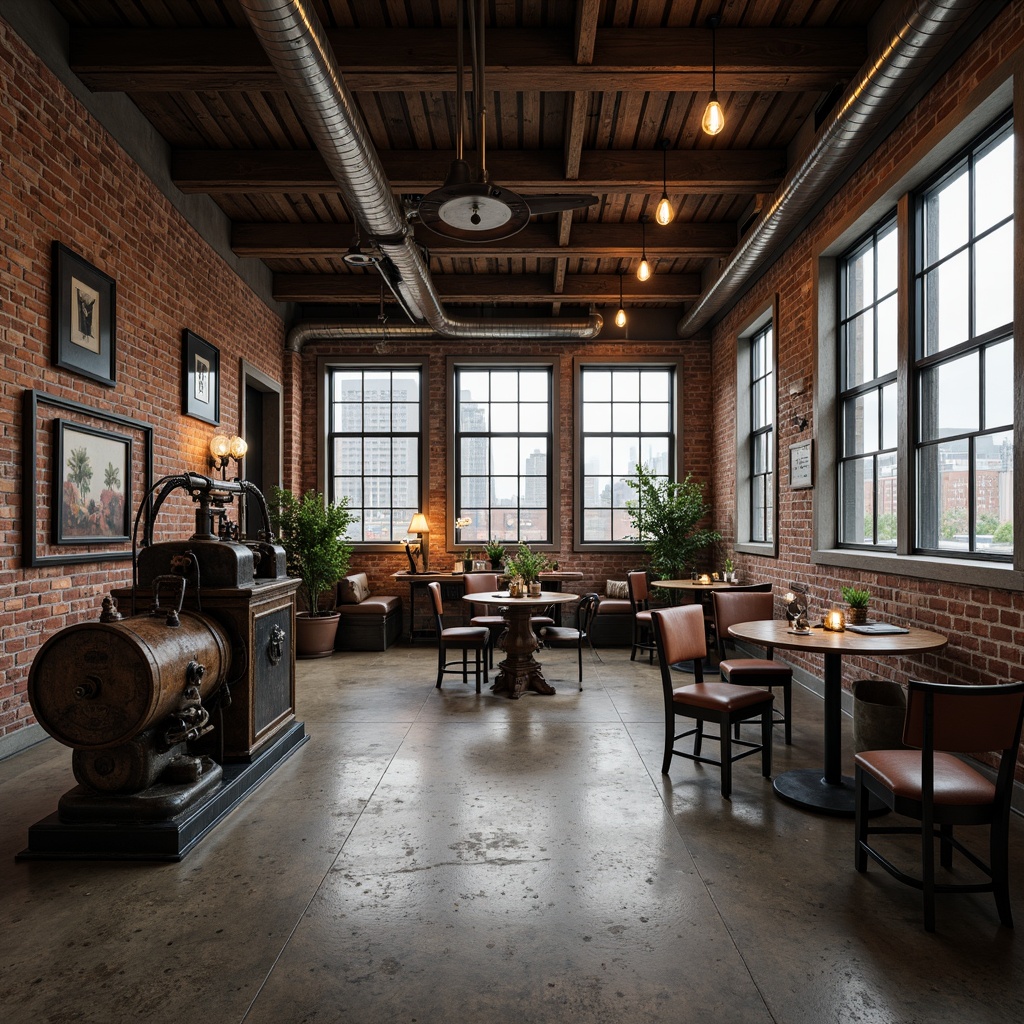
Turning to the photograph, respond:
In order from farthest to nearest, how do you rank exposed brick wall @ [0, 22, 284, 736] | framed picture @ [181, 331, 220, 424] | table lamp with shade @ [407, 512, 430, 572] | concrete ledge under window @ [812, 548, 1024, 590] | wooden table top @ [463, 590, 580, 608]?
table lamp with shade @ [407, 512, 430, 572], framed picture @ [181, 331, 220, 424], wooden table top @ [463, 590, 580, 608], exposed brick wall @ [0, 22, 284, 736], concrete ledge under window @ [812, 548, 1024, 590]

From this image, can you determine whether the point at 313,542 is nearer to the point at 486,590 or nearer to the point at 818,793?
the point at 486,590

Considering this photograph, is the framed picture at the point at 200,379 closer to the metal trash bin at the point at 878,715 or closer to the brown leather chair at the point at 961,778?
the metal trash bin at the point at 878,715

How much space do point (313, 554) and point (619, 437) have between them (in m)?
4.42

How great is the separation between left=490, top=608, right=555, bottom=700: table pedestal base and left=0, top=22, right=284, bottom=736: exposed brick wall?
3043mm

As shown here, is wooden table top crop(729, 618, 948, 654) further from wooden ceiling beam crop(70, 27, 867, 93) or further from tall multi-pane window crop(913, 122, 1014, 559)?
wooden ceiling beam crop(70, 27, 867, 93)

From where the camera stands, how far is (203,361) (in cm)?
671

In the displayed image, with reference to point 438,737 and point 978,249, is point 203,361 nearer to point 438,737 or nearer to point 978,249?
point 438,737

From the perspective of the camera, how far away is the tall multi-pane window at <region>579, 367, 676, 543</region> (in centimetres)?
966

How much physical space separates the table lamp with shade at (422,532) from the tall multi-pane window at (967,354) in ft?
19.6

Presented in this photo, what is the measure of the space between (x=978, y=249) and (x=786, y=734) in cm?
309

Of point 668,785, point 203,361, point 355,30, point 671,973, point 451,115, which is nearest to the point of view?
point 671,973

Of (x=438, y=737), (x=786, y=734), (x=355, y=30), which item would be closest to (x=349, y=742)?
(x=438, y=737)

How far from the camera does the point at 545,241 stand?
7312 mm

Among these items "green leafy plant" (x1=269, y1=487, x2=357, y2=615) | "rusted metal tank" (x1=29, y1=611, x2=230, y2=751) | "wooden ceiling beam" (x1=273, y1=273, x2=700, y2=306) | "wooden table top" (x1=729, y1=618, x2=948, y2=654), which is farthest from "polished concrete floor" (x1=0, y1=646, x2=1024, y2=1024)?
"wooden ceiling beam" (x1=273, y1=273, x2=700, y2=306)
